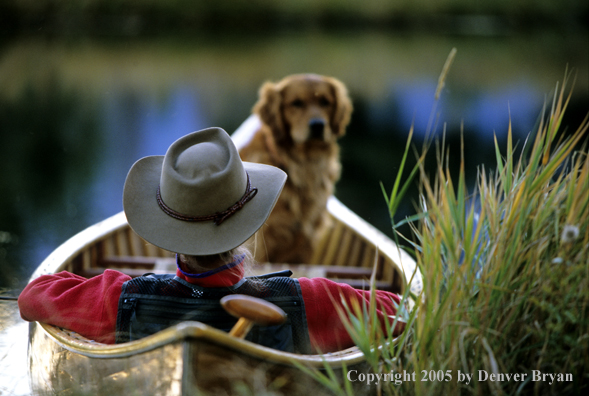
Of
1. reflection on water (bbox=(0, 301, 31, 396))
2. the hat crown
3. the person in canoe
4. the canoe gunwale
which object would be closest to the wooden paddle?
the canoe gunwale

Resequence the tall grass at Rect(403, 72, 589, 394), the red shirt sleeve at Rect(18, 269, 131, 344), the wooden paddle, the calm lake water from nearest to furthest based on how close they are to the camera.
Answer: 1. the wooden paddle
2. the tall grass at Rect(403, 72, 589, 394)
3. the red shirt sleeve at Rect(18, 269, 131, 344)
4. the calm lake water

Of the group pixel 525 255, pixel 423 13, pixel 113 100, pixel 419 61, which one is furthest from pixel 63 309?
pixel 423 13

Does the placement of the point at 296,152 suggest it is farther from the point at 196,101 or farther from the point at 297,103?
the point at 196,101

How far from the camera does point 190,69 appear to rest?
19.9m

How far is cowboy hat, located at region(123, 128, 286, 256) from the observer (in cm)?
147

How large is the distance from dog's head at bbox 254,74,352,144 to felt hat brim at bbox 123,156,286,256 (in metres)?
2.61

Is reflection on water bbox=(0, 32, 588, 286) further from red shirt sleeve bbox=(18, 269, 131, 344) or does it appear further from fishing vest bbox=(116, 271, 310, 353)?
fishing vest bbox=(116, 271, 310, 353)

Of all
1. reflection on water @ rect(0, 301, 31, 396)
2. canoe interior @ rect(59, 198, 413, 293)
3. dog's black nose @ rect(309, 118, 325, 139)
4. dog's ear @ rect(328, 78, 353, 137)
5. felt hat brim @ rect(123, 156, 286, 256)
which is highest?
dog's ear @ rect(328, 78, 353, 137)

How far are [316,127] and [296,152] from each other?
26 centimetres

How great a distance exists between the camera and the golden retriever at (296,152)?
428 centimetres

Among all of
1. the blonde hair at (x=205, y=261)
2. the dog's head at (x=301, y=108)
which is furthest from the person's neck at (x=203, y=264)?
the dog's head at (x=301, y=108)

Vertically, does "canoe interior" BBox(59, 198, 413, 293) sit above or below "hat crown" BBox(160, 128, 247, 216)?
below

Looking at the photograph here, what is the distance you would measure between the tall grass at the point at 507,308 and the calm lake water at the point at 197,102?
1.88 metres

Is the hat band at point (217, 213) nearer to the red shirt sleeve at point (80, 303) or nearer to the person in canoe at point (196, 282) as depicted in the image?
the person in canoe at point (196, 282)
